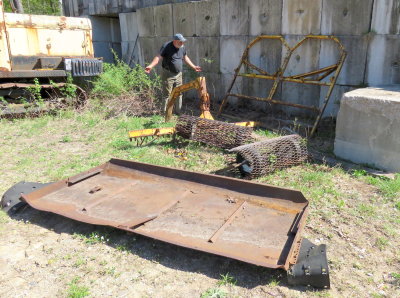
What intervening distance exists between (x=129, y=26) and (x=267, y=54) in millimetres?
5515

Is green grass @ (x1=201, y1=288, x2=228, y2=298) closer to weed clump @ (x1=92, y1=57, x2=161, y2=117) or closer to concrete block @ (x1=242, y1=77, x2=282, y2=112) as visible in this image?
concrete block @ (x1=242, y1=77, x2=282, y2=112)

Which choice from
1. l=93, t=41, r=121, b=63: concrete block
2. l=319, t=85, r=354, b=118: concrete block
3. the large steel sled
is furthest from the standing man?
l=93, t=41, r=121, b=63: concrete block

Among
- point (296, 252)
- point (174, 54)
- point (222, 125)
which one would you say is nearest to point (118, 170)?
point (222, 125)

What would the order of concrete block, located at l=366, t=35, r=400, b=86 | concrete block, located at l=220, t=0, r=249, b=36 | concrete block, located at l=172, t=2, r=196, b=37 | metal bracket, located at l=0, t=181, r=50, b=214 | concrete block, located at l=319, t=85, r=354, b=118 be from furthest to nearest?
1. concrete block, located at l=172, t=2, r=196, b=37
2. concrete block, located at l=220, t=0, r=249, b=36
3. concrete block, located at l=319, t=85, r=354, b=118
4. concrete block, located at l=366, t=35, r=400, b=86
5. metal bracket, located at l=0, t=181, r=50, b=214

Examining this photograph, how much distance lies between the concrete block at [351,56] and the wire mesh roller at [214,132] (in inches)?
78.9

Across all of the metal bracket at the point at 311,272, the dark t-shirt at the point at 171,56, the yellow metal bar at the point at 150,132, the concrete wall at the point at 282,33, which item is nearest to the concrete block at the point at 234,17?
the concrete wall at the point at 282,33

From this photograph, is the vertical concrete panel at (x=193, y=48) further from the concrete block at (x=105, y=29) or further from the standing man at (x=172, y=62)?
the concrete block at (x=105, y=29)

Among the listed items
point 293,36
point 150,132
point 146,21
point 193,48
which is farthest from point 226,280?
point 146,21

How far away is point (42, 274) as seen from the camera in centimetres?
304

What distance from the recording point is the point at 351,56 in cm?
610

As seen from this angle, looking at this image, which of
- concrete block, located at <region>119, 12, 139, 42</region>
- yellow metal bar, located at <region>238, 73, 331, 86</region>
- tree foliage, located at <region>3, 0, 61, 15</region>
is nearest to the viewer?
yellow metal bar, located at <region>238, 73, 331, 86</region>

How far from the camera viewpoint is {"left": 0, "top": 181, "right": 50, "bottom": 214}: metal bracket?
13.1 feet

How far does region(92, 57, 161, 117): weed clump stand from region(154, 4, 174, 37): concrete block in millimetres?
1406

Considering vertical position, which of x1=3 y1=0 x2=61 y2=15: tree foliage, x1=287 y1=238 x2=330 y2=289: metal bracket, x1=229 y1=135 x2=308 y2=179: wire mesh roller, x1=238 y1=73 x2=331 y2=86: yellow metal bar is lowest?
x1=287 y1=238 x2=330 y2=289: metal bracket
